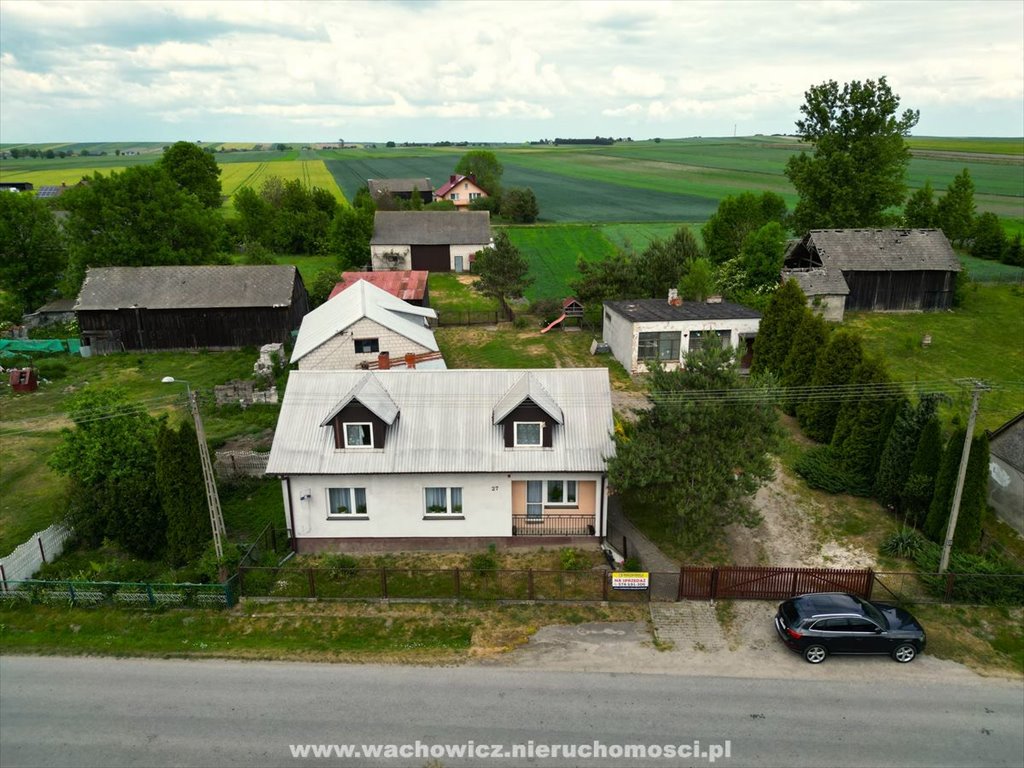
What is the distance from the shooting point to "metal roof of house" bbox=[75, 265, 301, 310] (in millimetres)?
47031

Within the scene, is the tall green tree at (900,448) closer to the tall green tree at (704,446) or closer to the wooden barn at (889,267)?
the tall green tree at (704,446)

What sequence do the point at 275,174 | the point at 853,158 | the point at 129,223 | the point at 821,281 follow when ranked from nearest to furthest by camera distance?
the point at 821,281 < the point at 129,223 < the point at 853,158 < the point at 275,174

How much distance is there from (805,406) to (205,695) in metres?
27.0

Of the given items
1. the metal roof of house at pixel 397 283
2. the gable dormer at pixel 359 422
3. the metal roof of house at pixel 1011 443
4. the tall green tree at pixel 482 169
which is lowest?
the metal roof of house at pixel 1011 443

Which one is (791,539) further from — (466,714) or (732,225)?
(732,225)

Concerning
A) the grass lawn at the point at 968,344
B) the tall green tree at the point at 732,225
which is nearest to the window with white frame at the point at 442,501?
the grass lawn at the point at 968,344

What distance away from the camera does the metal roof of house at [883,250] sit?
53031 mm

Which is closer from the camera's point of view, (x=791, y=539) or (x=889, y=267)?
(x=791, y=539)

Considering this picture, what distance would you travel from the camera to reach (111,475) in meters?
23.3

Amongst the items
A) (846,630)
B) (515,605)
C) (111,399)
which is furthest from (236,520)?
(846,630)

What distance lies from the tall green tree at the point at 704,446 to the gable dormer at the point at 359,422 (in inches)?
313

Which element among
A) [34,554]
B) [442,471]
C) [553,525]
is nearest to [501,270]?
[553,525]

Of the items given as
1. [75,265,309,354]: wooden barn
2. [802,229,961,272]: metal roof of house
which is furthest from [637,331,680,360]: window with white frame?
[75,265,309,354]: wooden barn

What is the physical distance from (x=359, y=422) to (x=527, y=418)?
579cm
